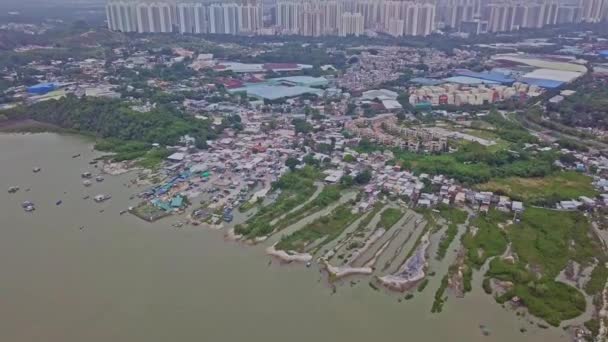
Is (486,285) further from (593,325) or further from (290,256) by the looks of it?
(290,256)

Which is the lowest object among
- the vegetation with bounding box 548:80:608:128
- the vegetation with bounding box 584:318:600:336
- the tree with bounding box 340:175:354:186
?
the vegetation with bounding box 584:318:600:336

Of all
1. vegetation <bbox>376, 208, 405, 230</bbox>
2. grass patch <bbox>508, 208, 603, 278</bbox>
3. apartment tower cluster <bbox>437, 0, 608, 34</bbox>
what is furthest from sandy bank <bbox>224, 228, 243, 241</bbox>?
apartment tower cluster <bbox>437, 0, 608, 34</bbox>

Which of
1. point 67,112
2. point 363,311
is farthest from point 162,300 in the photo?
point 67,112

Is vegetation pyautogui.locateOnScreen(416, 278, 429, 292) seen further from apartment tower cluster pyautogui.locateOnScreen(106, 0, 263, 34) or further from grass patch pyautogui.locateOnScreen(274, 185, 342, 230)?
apartment tower cluster pyautogui.locateOnScreen(106, 0, 263, 34)

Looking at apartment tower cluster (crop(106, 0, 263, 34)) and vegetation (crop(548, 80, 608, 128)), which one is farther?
apartment tower cluster (crop(106, 0, 263, 34))

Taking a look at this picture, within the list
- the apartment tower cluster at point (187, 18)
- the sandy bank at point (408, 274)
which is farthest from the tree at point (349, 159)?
the apartment tower cluster at point (187, 18)

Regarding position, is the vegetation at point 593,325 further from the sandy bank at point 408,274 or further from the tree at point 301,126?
the tree at point 301,126

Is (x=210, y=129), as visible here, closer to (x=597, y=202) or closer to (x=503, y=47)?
(x=597, y=202)

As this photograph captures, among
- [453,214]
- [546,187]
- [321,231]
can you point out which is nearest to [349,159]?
[453,214]
